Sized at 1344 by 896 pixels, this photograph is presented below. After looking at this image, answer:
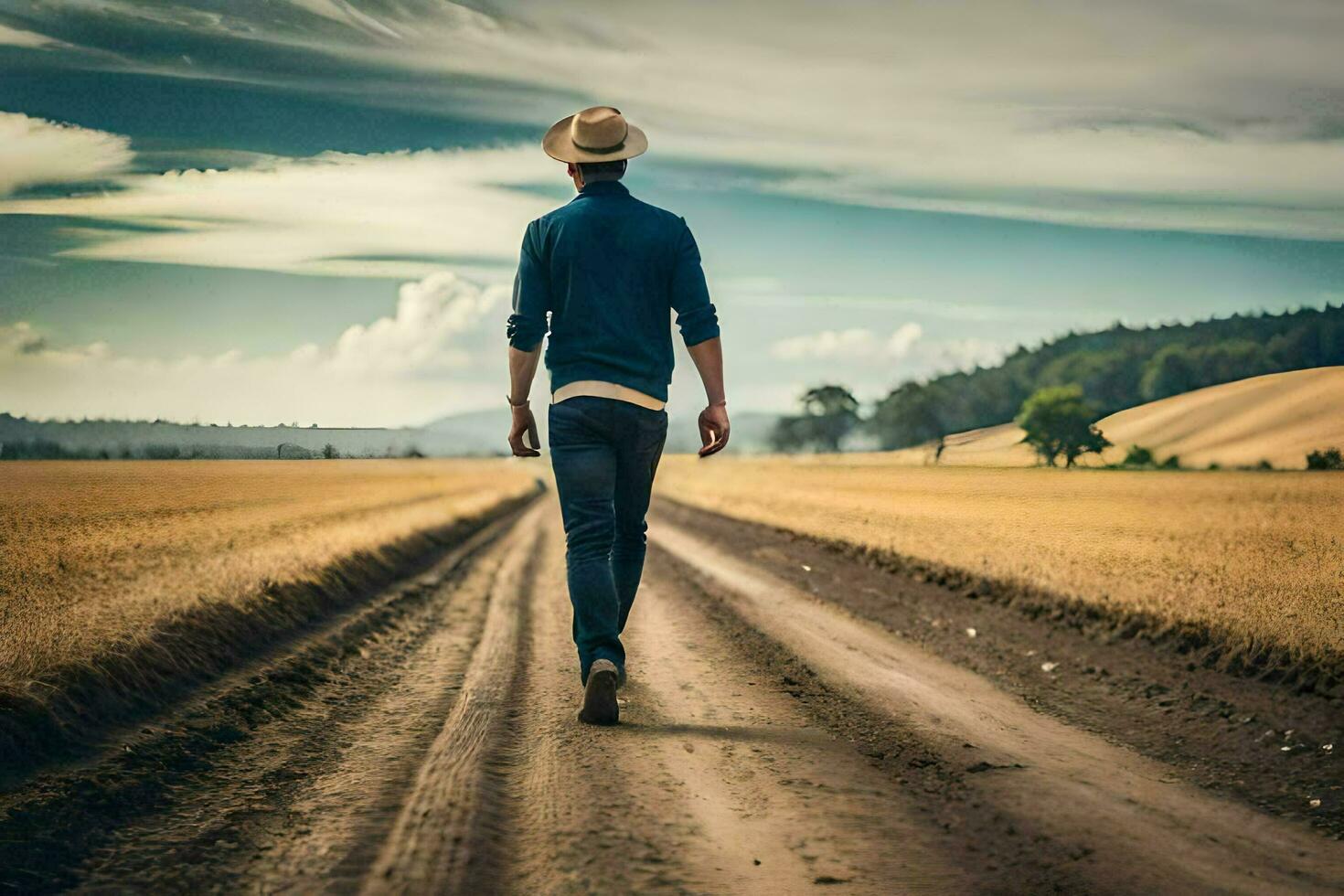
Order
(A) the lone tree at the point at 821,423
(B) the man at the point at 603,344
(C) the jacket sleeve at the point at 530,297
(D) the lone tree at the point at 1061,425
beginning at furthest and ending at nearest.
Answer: (A) the lone tree at the point at 821,423 → (D) the lone tree at the point at 1061,425 → (C) the jacket sleeve at the point at 530,297 → (B) the man at the point at 603,344

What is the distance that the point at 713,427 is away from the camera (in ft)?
16.0

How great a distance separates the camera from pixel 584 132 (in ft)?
15.7

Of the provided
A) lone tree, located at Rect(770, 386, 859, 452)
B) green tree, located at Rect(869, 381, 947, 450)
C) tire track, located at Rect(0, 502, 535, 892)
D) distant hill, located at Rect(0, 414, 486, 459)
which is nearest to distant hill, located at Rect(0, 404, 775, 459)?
distant hill, located at Rect(0, 414, 486, 459)

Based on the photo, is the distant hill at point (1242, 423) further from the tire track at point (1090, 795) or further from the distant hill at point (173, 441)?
the distant hill at point (173, 441)

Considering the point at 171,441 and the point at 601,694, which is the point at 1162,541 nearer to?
the point at 601,694

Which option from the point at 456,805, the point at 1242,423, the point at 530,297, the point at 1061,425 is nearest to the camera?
the point at 456,805

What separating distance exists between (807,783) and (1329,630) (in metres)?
4.24

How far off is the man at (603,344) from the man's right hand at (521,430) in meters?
0.01

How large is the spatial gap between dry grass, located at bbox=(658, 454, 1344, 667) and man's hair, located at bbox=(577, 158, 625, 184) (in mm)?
4933

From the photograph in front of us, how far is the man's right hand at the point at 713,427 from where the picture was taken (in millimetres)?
4848

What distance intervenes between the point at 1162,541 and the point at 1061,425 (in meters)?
47.4

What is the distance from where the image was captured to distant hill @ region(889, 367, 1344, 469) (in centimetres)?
1709

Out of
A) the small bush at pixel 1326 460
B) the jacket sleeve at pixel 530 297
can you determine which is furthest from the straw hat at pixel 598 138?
the small bush at pixel 1326 460

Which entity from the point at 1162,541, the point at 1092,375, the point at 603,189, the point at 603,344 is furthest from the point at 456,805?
the point at 1092,375
